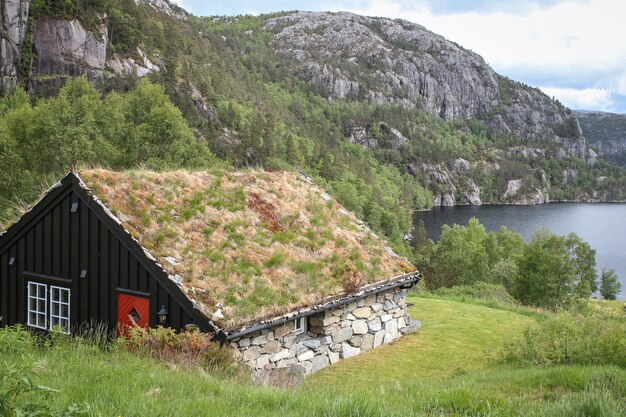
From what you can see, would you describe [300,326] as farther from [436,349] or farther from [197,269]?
[436,349]

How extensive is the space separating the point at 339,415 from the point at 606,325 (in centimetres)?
926

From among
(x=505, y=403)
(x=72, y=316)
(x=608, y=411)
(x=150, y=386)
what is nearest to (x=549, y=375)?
(x=505, y=403)

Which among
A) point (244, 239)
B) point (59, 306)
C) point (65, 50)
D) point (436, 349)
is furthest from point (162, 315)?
point (65, 50)

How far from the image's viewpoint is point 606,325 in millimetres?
12078

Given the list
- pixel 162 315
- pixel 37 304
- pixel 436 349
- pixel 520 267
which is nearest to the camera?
pixel 162 315

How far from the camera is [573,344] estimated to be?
11.5 metres

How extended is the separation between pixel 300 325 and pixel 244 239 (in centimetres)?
283

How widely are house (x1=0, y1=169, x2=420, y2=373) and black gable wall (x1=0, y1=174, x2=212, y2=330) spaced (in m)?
0.03

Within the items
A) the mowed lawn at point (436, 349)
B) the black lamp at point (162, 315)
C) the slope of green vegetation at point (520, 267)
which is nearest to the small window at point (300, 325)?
the mowed lawn at point (436, 349)

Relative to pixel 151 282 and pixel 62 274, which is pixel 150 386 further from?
pixel 62 274

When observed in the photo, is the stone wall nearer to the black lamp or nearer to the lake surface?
the black lamp

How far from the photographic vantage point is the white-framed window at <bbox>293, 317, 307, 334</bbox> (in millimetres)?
14070

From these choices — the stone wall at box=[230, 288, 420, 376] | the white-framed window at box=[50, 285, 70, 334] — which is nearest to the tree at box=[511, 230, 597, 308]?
the stone wall at box=[230, 288, 420, 376]

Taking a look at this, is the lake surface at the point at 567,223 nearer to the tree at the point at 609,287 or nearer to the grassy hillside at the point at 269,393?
the tree at the point at 609,287
